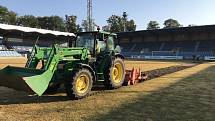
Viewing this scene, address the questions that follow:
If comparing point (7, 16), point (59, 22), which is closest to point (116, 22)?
point (59, 22)

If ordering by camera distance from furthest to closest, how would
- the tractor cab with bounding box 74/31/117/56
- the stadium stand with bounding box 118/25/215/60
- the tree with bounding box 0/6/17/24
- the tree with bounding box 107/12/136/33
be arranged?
1. the tree with bounding box 107/12/136/33
2. the tree with bounding box 0/6/17/24
3. the stadium stand with bounding box 118/25/215/60
4. the tractor cab with bounding box 74/31/117/56

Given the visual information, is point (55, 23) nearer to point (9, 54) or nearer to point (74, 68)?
point (9, 54)

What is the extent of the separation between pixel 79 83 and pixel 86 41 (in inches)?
95.6

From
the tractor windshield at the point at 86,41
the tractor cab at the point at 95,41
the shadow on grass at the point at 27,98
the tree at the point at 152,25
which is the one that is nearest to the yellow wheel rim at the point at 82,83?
the shadow on grass at the point at 27,98

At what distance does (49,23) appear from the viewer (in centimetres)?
14338

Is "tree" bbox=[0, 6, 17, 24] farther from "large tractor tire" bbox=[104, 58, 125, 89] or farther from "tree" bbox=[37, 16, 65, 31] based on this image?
"large tractor tire" bbox=[104, 58, 125, 89]

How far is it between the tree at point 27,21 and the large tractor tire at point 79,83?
12204 cm

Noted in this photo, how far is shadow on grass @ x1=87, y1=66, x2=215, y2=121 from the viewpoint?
333 inches

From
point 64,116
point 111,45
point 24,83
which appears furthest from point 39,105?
point 111,45

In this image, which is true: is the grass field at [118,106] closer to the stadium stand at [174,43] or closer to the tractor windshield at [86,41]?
the tractor windshield at [86,41]

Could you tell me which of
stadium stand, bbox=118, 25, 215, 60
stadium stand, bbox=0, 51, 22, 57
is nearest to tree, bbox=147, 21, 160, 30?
stadium stand, bbox=118, 25, 215, 60

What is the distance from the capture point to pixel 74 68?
11258 millimetres

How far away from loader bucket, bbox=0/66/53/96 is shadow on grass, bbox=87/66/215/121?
228cm

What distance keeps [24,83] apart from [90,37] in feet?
12.9
